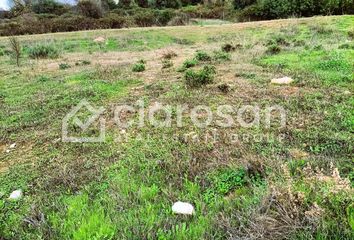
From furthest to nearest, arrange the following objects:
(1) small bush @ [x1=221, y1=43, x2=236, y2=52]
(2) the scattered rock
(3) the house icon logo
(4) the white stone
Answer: (2) the scattered rock → (1) small bush @ [x1=221, y1=43, x2=236, y2=52] → (3) the house icon logo → (4) the white stone

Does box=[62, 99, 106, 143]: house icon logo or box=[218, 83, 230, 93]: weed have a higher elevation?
box=[218, 83, 230, 93]: weed

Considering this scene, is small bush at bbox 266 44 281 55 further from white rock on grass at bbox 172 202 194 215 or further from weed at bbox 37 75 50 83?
white rock on grass at bbox 172 202 194 215

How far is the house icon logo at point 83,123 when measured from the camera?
17.9 ft

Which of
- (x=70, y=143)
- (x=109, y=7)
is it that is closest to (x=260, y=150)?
(x=70, y=143)

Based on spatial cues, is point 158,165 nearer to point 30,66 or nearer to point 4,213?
point 4,213

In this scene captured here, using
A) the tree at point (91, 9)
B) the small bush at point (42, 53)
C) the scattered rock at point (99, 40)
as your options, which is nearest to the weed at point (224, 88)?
the small bush at point (42, 53)

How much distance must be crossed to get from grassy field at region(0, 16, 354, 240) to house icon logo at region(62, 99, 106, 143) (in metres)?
0.12

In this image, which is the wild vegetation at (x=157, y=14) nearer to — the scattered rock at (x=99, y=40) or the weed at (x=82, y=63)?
the scattered rock at (x=99, y=40)

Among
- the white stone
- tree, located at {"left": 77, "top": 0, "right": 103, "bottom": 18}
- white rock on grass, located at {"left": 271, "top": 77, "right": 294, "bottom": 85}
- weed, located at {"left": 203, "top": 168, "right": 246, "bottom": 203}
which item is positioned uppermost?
tree, located at {"left": 77, "top": 0, "right": 103, "bottom": 18}

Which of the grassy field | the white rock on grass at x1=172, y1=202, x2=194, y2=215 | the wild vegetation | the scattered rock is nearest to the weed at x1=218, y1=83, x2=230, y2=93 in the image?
the grassy field

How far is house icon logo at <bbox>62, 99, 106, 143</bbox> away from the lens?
17.9 feet

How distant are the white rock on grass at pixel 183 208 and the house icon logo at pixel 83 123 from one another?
7.35 feet

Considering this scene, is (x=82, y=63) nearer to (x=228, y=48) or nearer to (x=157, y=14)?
(x=228, y=48)

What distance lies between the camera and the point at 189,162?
13.9 ft
